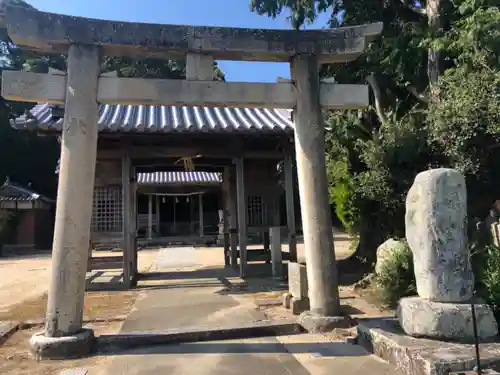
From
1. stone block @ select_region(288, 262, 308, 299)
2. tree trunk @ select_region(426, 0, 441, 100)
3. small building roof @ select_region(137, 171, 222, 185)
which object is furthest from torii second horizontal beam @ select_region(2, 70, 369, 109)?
small building roof @ select_region(137, 171, 222, 185)

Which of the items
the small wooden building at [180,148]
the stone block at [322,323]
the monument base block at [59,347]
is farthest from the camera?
the small wooden building at [180,148]

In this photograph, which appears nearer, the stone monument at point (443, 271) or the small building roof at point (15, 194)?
the stone monument at point (443, 271)

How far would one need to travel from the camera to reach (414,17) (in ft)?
33.4

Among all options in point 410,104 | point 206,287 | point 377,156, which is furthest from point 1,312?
point 410,104

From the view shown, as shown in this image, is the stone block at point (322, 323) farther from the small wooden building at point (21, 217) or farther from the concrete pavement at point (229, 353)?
the small wooden building at point (21, 217)

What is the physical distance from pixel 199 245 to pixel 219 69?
12.7m

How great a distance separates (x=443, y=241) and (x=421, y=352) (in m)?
1.25

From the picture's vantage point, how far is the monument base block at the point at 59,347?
190 inches

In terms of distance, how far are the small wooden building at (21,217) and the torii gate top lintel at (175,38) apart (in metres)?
21.4

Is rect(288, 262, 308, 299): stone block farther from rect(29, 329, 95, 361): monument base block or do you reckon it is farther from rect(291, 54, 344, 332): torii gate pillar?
rect(29, 329, 95, 361): monument base block

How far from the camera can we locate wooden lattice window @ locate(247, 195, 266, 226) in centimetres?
1150

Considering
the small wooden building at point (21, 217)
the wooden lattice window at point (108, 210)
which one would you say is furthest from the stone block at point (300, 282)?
the small wooden building at point (21, 217)

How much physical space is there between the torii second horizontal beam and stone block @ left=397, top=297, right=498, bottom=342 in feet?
9.76

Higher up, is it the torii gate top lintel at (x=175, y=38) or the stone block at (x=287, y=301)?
the torii gate top lintel at (x=175, y=38)
